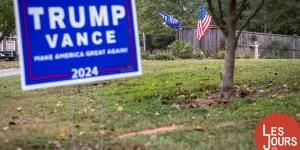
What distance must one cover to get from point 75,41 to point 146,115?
7.48ft

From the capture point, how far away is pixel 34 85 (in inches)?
157

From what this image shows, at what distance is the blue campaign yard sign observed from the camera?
398 cm

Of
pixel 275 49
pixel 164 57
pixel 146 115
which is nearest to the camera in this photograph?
pixel 146 115

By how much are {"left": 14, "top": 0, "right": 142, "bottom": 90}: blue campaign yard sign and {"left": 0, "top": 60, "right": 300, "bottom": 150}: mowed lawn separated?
70 cm

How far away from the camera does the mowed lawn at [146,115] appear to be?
456 centimetres

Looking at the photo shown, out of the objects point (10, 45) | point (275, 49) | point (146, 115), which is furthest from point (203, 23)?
point (10, 45)

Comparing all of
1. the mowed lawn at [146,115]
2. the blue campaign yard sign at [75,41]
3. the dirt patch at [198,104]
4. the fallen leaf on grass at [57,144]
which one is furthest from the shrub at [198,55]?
the fallen leaf on grass at [57,144]

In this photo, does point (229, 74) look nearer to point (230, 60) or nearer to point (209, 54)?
point (230, 60)

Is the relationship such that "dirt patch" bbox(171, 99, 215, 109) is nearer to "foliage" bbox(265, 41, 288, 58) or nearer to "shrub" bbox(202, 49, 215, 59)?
"shrub" bbox(202, 49, 215, 59)

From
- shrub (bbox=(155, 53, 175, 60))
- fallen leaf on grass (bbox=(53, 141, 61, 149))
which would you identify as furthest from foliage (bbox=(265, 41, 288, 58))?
fallen leaf on grass (bbox=(53, 141, 61, 149))

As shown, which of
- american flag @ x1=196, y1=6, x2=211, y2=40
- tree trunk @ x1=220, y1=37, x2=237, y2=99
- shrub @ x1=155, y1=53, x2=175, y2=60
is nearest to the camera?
tree trunk @ x1=220, y1=37, x2=237, y2=99

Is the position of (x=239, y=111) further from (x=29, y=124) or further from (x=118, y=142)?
(x=29, y=124)

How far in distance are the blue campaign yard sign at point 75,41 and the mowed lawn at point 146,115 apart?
70cm

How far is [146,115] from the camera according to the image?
6086 millimetres
